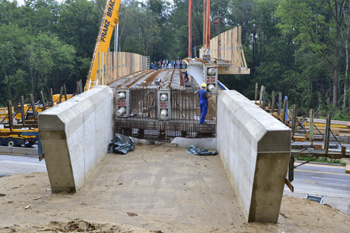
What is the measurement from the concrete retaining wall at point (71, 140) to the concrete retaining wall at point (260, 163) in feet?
13.8

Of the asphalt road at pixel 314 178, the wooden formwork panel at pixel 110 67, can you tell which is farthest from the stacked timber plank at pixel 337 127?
the wooden formwork panel at pixel 110 67

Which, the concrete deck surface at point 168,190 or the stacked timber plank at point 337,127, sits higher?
the concrete deck surface at point 168,190

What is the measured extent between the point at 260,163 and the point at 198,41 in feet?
218

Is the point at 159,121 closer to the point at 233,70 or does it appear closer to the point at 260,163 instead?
the point at 260,163

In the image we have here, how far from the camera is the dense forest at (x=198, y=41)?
4431cm

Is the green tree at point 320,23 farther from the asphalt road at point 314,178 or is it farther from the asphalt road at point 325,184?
the asphalt road at point 314,178

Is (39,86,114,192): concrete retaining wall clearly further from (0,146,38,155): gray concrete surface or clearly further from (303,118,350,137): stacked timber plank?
(303,118,350,137): stacked timber plank

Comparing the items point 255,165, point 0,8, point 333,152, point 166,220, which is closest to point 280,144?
point 255,165

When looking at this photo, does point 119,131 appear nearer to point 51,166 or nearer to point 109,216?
point 51,166

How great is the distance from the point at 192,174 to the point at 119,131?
4900mm

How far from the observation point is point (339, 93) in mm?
43875

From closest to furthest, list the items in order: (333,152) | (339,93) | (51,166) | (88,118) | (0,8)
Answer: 1. (51,166)
2. (88,118)
3. (333,152)
4. (339,93)
5. (0,8)

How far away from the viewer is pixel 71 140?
818 centimetres

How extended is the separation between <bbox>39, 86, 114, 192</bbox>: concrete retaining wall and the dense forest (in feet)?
114
